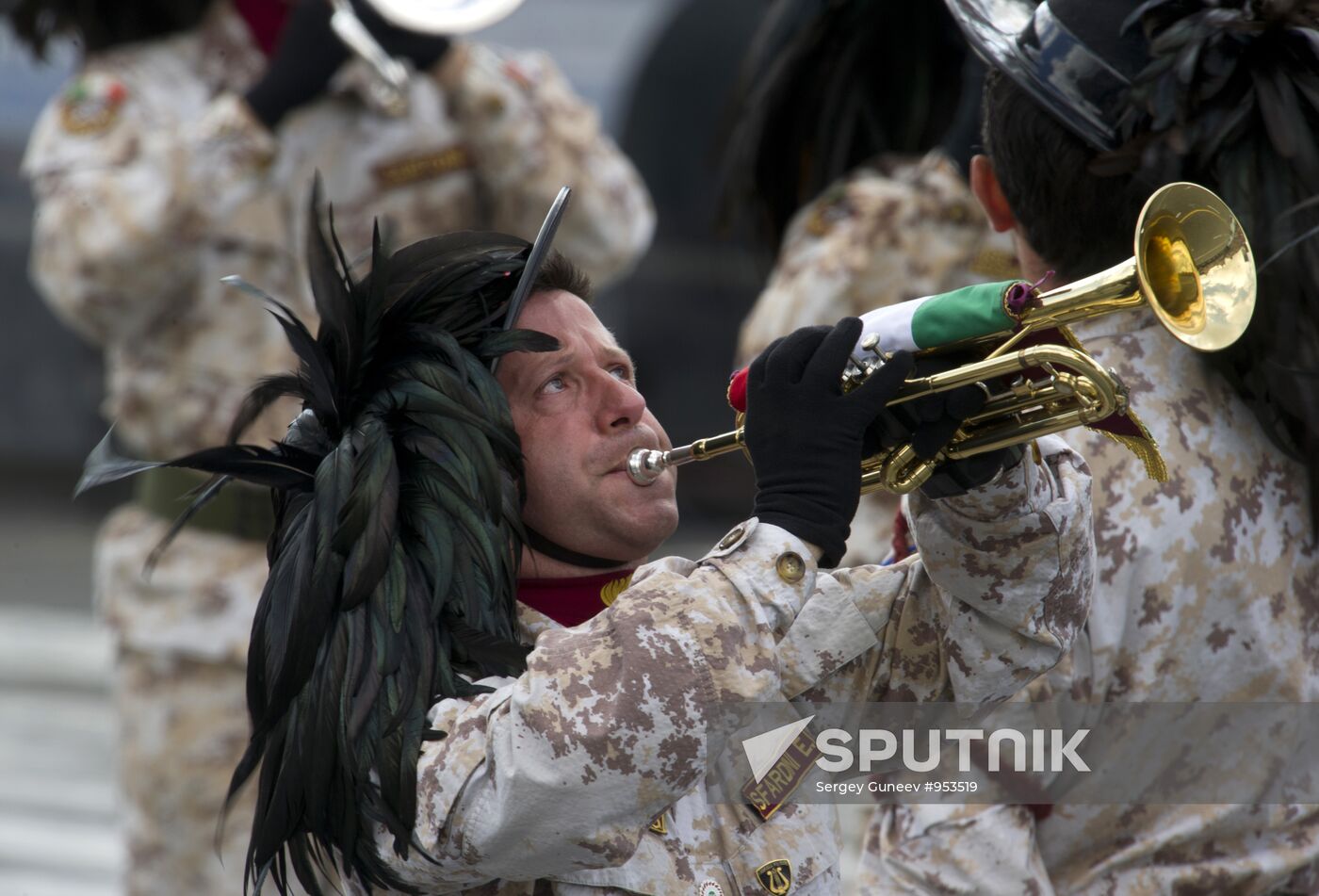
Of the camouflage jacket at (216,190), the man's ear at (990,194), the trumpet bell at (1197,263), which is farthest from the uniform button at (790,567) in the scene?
the camouflage jacket at (216,190)

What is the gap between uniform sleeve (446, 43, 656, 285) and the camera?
14.8 feet

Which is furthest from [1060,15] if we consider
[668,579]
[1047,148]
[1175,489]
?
[668,579]

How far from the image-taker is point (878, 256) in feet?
12.6

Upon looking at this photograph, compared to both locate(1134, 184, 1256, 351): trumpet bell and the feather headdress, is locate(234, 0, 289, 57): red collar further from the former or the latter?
locate(1134, 184, 1256, 351): trumpet bell

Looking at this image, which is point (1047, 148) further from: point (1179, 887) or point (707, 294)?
point (707, 294)

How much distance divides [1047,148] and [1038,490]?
61 cm

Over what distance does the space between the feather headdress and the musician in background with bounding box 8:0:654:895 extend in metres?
1.92

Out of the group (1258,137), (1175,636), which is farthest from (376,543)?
(1258,137)

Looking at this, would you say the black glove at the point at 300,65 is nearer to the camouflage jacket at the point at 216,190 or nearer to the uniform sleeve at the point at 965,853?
the camouflage jacket at the point at 216,190

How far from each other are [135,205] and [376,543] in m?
2.43

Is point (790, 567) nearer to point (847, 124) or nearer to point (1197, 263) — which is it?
point (1197, 263)

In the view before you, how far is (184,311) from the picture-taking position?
4.29 metres

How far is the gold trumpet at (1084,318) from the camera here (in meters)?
1.98

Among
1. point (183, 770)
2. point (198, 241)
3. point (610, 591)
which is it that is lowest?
point (183, 770)
